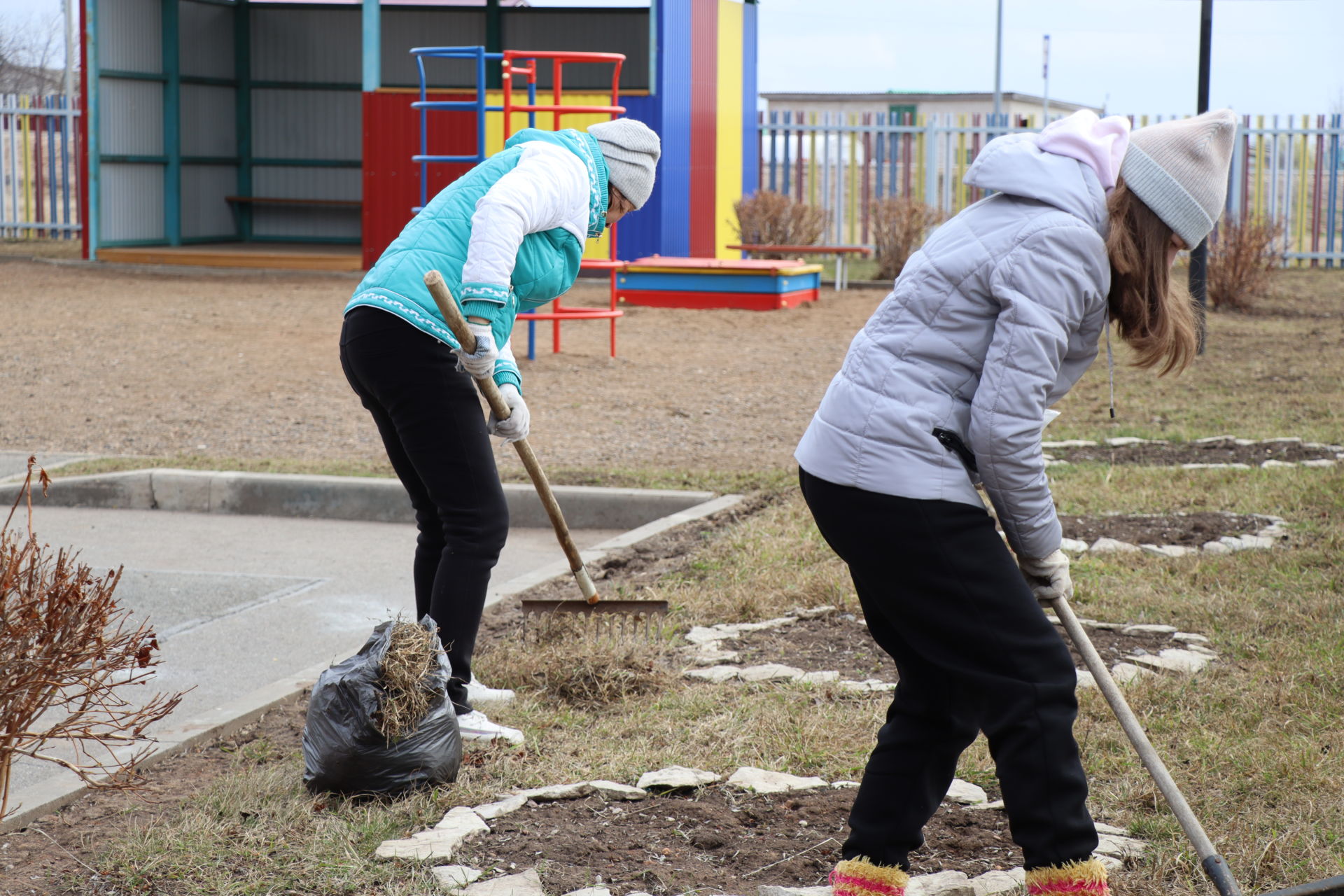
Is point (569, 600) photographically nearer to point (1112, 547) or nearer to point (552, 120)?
point (1112, 547)

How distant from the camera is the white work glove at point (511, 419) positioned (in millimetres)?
3682

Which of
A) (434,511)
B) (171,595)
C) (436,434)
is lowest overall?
(171,595)

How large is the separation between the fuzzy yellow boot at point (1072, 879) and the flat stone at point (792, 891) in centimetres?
53

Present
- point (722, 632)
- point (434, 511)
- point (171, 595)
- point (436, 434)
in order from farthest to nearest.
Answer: point (171, 595), point (722, 632), point (434, 511), point (436, 434)

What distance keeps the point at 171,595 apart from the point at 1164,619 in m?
3.67

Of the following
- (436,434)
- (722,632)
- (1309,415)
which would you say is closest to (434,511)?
(436,434)

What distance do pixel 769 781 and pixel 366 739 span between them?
0.96 metres

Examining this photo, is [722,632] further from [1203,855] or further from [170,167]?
[170,167]

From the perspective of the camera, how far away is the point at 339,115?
22.0m

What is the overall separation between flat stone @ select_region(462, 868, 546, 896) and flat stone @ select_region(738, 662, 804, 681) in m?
1.39

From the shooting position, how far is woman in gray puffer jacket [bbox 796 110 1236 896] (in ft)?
7.46

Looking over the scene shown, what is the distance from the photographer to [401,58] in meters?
22.4

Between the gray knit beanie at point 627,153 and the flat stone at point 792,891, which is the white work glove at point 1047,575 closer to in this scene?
the flat stone at point 792,891

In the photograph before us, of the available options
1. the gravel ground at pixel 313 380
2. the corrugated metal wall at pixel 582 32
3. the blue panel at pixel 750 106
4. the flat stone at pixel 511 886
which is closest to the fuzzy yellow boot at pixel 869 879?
the flat stone at pixel 511 886
